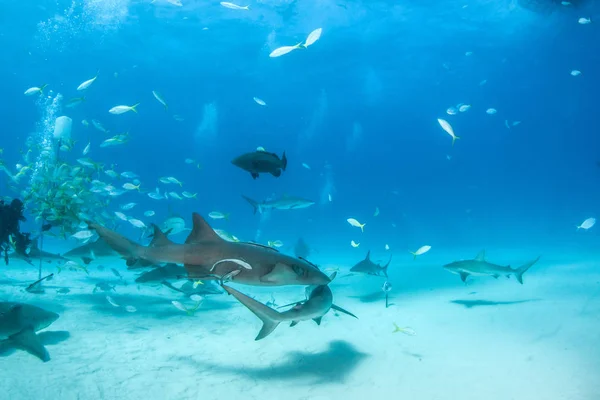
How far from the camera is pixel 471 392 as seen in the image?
15.0 ft

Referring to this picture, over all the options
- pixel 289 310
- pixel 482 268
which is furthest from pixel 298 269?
pixel 482 268

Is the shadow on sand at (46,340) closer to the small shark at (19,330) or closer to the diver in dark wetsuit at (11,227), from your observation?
the small shark at (19,330)

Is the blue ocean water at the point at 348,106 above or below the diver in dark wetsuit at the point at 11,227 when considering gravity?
below

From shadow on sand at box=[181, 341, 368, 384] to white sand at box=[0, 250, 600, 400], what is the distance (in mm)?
30

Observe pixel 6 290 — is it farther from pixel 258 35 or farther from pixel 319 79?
pixel 319 79

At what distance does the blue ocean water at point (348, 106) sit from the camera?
30328 millimetres

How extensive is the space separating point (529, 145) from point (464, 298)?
98.7 metres

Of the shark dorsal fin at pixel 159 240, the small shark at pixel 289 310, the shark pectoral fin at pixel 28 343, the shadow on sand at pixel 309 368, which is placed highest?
the shark dorsal fin at pixel 159 240

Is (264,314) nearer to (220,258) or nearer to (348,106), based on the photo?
(220,258)

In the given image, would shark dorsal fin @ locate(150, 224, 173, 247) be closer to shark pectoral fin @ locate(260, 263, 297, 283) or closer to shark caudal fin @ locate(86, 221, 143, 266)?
shark caudal fin @ locate(86, 221, 143, 266)

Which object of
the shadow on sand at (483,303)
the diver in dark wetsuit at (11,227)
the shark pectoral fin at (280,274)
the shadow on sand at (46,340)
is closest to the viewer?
the shark pectoral fin at (280,274)

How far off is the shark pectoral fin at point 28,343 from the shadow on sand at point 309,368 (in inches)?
77.9

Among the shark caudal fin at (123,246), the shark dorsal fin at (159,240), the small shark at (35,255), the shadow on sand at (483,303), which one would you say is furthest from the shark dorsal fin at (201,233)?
the shadow on sand at (483,303)

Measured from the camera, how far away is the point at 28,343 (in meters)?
4.86
